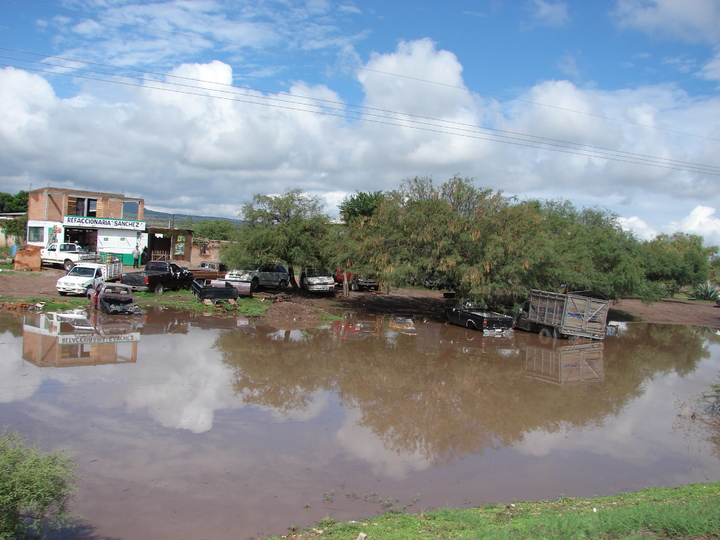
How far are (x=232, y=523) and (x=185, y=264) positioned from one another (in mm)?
42963

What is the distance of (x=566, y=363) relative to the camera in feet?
62.4

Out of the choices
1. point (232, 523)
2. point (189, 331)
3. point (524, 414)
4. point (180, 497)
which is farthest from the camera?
point (189, 331)

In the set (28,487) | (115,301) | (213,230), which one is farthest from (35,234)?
(28,487)

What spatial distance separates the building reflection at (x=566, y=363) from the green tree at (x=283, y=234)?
14.6 m

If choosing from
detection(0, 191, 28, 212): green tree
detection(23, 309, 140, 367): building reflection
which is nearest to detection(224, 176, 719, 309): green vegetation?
detection(23, 309, 140, 367): building reflection

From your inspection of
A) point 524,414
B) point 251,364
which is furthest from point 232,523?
point 251,364

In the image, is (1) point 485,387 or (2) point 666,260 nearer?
(1) point 485,387

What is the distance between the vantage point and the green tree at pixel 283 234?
100 ft

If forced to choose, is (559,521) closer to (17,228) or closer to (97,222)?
(97,222)

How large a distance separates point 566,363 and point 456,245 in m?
9.14

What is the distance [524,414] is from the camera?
41.6ft

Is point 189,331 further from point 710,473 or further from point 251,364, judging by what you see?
point 710,473

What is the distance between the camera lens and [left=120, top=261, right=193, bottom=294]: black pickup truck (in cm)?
2880

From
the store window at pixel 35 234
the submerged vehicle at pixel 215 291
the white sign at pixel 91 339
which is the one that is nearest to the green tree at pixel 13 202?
the store window at pixel 35 234
